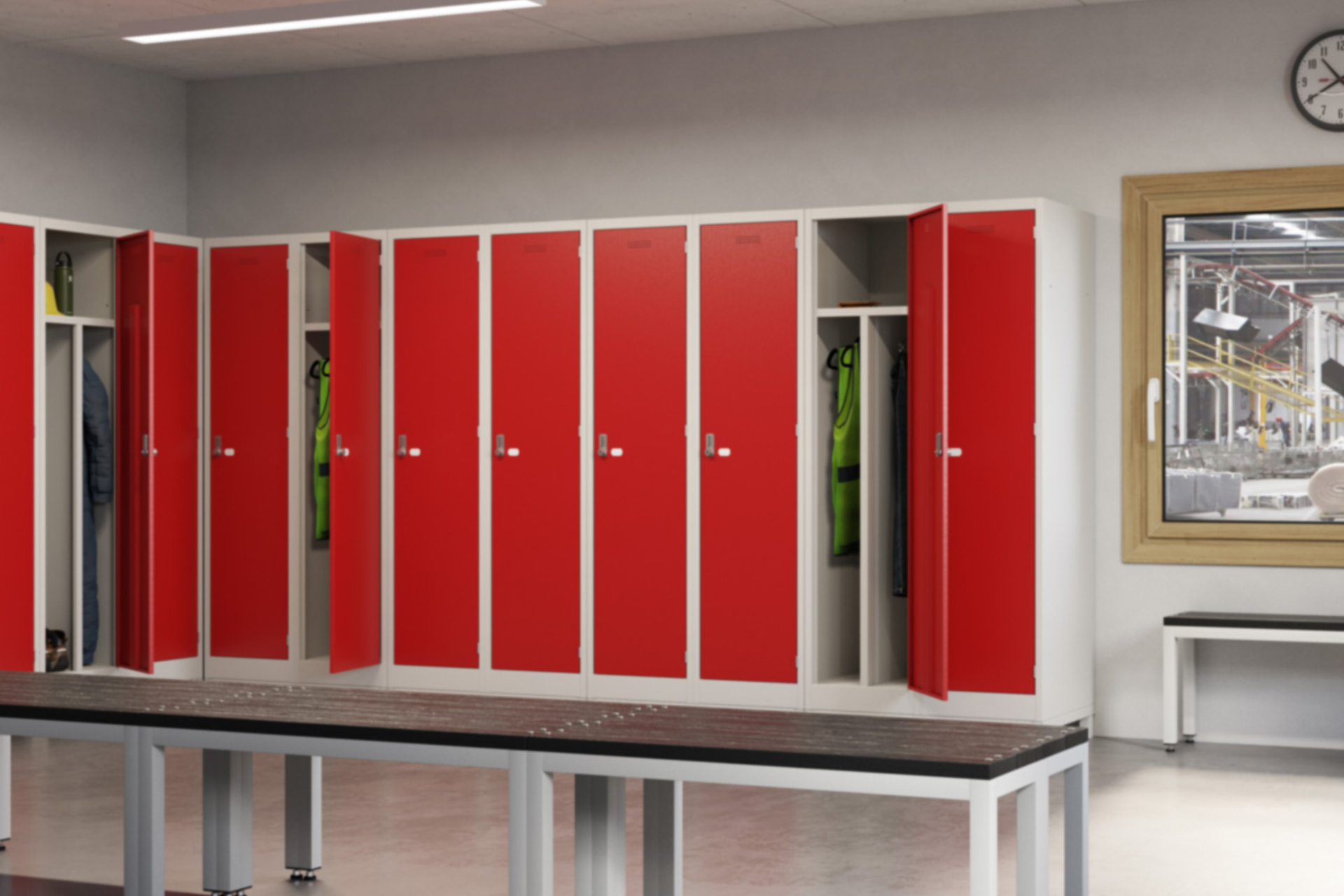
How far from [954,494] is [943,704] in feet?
2.89

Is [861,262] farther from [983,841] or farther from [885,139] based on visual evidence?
[983,841]

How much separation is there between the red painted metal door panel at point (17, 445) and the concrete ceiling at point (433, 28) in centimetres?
114

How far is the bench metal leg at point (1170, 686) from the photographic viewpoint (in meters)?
6.64

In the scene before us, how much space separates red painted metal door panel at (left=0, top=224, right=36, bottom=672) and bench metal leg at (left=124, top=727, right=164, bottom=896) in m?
3.70

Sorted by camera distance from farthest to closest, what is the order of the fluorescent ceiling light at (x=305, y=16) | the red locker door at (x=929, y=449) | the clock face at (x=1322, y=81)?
the clock face at (x=1322, y=81), the red locker door at (x=929, y=449), the fluorescent ceiling light at (x=305, y=16)

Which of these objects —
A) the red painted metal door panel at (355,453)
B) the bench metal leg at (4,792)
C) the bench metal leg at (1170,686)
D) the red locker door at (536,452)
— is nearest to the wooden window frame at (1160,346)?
the bench metal leg at (1170,686)

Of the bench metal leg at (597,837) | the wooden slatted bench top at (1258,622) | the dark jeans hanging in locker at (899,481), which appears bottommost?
the bench metal leg at (597,837)

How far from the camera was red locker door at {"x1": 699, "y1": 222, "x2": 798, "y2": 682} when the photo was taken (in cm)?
707

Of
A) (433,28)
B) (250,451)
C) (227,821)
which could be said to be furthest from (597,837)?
(433,28)

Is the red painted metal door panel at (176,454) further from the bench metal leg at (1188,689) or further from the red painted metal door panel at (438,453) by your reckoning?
the bench metal leg at (1188,689)

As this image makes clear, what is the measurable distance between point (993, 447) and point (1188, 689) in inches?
53.5

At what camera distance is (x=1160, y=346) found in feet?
23.2

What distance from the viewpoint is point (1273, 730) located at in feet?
22.4

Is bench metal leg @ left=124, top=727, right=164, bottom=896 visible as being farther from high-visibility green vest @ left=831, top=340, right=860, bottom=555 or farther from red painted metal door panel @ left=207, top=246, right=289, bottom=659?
red painted metal door panel @ left=207, top=246, right=289, bottom=659
